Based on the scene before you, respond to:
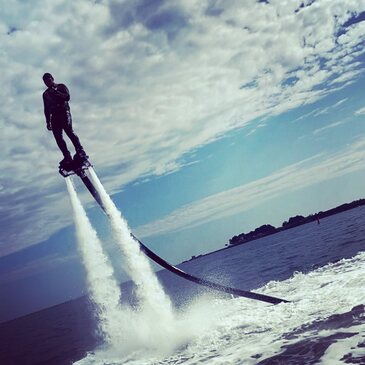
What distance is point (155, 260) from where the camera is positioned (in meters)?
21.1

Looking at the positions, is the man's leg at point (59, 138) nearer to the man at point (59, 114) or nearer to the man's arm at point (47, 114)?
the man at point (59, 114)

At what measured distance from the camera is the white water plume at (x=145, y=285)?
2108 centimetres

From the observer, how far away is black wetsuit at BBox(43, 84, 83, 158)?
623 inches

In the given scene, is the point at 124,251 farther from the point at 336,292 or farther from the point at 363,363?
the point at 363,363

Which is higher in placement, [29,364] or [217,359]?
[217,359]

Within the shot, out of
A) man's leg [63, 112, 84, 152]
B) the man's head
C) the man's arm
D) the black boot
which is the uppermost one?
the man's head

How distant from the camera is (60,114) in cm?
1645

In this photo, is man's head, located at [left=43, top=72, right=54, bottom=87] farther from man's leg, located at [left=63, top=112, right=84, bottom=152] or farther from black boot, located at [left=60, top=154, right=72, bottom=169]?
black boot, located at [left=60, top=154, right=72, bottom=169]

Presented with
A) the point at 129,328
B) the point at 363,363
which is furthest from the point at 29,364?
the point at 363,363

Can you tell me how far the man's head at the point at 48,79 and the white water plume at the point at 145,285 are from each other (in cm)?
621

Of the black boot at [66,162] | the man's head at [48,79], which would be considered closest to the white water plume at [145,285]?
the black boot at [66,162]

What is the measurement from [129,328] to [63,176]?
463 inches

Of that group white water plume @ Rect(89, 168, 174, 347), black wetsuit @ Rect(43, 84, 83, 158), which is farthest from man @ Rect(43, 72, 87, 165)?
white water plume @ Rect(89, 168, 174, 347)

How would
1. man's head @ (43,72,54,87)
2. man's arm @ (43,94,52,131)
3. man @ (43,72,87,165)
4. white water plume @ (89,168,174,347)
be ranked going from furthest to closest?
white water plume @ (89,168,174,347), man's arm @ (43,94,52,131), man @ (43,72,87,165), man's head @ (43,72,54,87)
